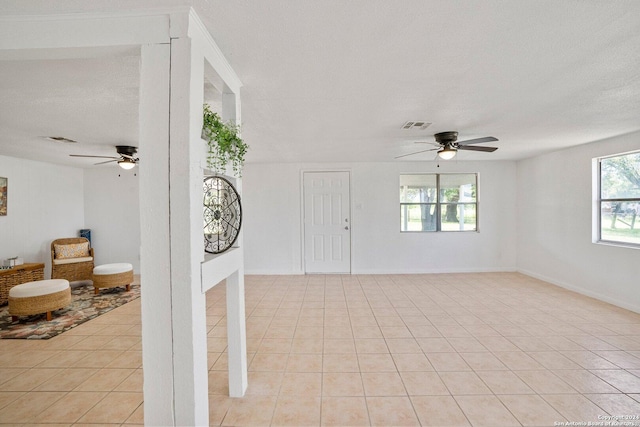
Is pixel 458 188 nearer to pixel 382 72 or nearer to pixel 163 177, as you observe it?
pixel 382 72

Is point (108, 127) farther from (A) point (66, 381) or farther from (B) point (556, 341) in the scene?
(B) point (556, 341)

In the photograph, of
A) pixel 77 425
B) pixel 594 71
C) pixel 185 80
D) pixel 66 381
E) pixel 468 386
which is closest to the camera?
pixel 185 80

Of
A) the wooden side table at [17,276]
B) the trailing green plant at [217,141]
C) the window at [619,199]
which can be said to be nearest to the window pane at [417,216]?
the window at [619,199]

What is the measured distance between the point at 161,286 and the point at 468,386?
2.30m

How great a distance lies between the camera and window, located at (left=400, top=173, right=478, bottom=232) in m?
6.09

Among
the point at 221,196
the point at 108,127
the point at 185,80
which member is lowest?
the point at 221,196

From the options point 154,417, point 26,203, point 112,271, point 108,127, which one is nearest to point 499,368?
point 154,417

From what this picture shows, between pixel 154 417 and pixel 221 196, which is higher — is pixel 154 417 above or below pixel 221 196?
below

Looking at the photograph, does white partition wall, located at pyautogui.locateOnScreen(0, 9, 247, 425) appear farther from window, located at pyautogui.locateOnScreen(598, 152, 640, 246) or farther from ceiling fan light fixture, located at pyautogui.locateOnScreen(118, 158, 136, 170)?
window, located at pyautogui.locateOnScreen(598, 152, 640, 246)

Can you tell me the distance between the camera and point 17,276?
14.4 ft

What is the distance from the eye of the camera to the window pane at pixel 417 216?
6.11m

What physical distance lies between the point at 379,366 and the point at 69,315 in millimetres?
4048

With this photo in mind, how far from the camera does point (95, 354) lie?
285 cm

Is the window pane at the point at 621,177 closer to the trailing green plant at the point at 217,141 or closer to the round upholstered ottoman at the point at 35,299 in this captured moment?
the trailing green plant at the point at 217,141
